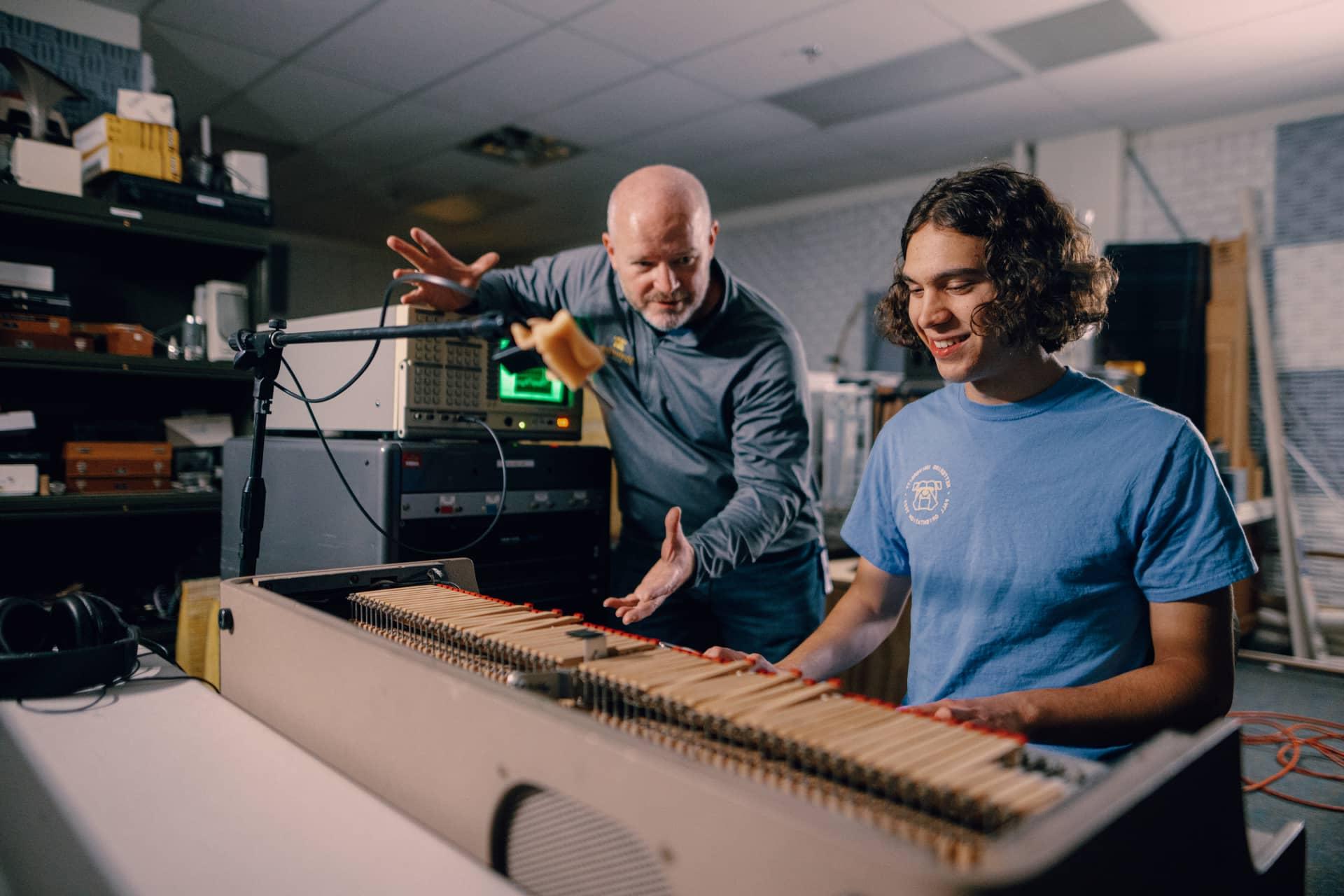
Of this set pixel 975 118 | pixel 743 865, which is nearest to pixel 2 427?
pixel 743 865

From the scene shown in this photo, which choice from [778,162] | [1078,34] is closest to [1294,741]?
[1078,34]

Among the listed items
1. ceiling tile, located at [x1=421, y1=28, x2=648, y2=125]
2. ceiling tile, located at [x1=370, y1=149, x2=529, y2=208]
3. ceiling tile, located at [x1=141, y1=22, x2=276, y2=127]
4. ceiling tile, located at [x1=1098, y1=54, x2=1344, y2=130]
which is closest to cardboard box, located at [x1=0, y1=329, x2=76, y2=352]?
ceiling tile, located at [x1=141, y1=22, x2=276, y2=127]

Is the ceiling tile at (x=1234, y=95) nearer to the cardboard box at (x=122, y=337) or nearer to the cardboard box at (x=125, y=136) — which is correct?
the cardboard box at (x=125, y=136)

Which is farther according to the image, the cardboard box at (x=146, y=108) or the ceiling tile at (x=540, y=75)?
the ceiling tile at (x=540, y=75)

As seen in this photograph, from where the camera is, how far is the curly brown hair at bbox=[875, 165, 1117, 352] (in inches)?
45.4

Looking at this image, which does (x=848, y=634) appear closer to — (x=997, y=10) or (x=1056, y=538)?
(x=1056, y=538)

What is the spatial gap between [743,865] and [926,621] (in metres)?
0.89

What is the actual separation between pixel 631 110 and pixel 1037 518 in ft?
12.8

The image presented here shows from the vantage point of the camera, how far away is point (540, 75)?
3.97 m

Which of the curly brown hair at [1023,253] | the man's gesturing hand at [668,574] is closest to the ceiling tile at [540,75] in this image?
the curly brown hair at [1023,253]

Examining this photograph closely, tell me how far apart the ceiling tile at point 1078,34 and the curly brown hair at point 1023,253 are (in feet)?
8.83

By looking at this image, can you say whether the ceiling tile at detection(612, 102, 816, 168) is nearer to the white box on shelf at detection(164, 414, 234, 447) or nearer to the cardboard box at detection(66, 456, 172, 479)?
the white box on shelf at detection(164, 414, 234, 447)

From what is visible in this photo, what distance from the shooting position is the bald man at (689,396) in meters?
1.67

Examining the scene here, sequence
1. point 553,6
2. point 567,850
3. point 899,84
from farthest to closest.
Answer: point 899,84
point 553,6
point 567,850
